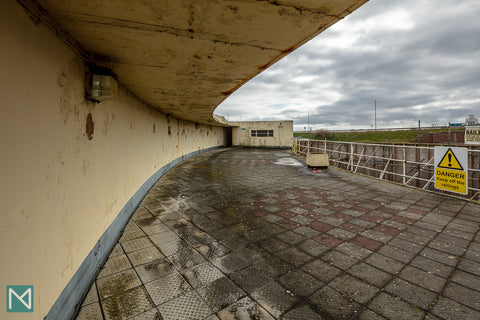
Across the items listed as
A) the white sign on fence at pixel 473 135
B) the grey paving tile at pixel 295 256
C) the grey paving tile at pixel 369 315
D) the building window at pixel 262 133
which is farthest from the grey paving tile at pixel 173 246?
the building window at pixel 262 133

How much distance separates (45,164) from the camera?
5.83 feet

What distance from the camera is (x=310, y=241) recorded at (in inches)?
129

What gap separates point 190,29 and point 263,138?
73.8ft

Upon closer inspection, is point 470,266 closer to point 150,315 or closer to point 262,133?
point 150,315

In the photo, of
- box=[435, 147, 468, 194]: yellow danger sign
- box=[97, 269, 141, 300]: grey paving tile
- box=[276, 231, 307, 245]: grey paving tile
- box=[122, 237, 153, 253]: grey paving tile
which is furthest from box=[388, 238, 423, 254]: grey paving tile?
box=[122, 237, 153, 253]: grey paving tile

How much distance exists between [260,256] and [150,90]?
397 cm

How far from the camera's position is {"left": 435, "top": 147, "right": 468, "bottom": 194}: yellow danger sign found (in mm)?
4559

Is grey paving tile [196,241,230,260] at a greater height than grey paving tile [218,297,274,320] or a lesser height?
greater

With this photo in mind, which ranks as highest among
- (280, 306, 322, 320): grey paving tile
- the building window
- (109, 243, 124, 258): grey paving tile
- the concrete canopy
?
the building window

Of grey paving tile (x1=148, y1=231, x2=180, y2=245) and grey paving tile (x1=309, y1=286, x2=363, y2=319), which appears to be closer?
grey paving tile (x1=309, y1=286, x2=363, y2=319)

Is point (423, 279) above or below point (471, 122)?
below

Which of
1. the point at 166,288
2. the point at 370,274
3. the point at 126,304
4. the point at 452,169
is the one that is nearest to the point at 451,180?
the point at 452,169

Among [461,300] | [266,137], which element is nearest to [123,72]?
[461,300]

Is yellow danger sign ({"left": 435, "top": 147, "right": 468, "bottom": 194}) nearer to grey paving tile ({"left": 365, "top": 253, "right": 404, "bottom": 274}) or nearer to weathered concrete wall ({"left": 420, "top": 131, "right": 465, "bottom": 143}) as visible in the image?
grey paving tile ({"left": 365, "top": 253, "right": 404, "bottom": 274})
